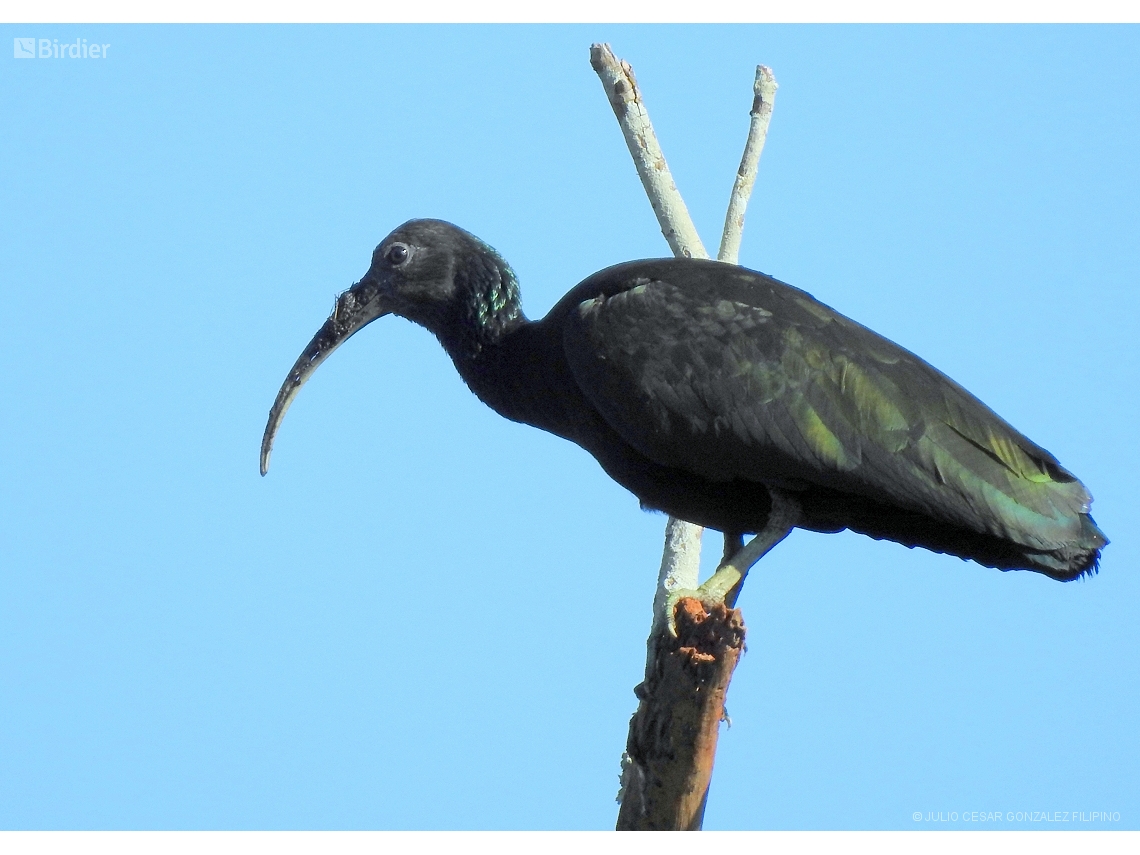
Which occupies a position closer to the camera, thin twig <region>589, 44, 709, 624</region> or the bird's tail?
the bird's tail

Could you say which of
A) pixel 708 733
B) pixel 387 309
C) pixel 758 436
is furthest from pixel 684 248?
pixel 708 733

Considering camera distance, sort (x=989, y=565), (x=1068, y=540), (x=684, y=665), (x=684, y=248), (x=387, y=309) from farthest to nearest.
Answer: (x=684, y=248) < (x=387, y=309) < (x=989, y=565) < (x=1068, y=540) < (x=684, y=665)

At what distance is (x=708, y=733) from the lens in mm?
5379

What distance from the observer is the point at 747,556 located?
615cm

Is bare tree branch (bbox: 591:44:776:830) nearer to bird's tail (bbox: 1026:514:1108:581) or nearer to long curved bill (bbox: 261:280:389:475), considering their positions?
bird's tail (bbox: 1026:514:1108:581)

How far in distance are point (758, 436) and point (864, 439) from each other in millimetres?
436

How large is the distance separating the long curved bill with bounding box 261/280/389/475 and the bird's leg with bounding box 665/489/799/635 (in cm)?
236

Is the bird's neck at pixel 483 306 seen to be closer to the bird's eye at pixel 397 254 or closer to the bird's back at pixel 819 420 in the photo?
the bird's eye at pixel 397 254

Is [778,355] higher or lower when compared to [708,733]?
higher

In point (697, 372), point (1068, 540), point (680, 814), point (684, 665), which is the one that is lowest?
point (680, 814)

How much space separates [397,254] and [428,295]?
10.2 inches

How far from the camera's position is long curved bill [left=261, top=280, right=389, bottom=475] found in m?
7.49

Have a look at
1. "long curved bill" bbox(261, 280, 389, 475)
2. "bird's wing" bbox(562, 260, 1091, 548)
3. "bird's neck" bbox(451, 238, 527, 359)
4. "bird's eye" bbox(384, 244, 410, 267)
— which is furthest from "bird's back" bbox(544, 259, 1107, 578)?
"long curved bill" bbox(261, 280, 389, 475)

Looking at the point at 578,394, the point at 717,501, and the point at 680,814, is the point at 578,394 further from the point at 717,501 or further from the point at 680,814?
the point at 680,814
